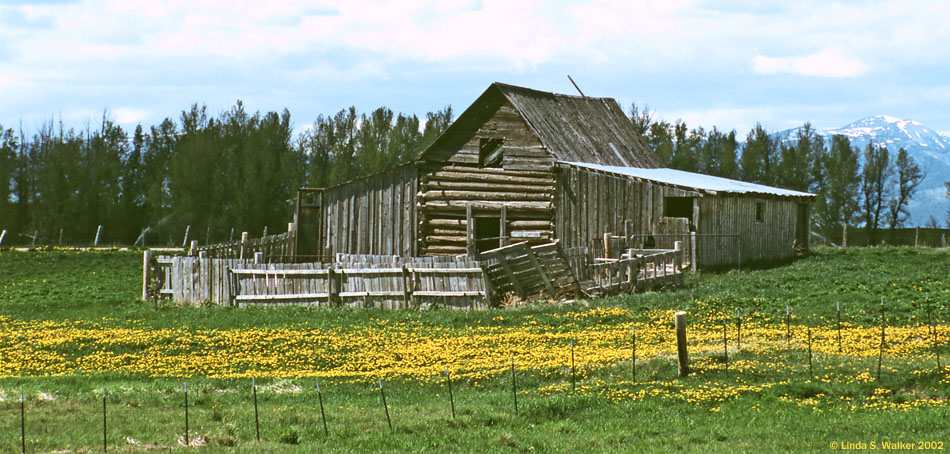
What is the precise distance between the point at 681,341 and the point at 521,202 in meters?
24.5

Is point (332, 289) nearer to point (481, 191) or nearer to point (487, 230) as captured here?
point (481, 191)

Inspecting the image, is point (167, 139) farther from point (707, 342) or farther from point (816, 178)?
point (707, 342)

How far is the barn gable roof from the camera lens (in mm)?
42344

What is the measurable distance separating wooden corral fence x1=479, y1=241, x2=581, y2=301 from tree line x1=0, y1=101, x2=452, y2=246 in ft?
145

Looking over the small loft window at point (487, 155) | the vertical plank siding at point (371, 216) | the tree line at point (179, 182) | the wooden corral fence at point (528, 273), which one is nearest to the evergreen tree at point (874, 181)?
the tree line at point (179, 182)

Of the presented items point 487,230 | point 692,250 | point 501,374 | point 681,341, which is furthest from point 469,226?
point 681,341

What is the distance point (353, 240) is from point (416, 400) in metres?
26.6

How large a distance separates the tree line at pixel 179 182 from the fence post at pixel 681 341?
57.0 meters

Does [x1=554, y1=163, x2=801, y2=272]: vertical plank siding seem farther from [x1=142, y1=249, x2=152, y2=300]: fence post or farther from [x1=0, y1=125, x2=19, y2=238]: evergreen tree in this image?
[x1=0, y1=125, x2=19, y2=238]: evergreen tree

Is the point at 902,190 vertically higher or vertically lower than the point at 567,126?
lower

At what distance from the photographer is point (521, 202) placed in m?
41.2

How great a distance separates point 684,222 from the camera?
123 feet

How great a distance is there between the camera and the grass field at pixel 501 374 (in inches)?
520

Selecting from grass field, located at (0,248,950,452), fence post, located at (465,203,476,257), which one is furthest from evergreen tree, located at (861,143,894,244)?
grass field, located at (0,248,950,452)
